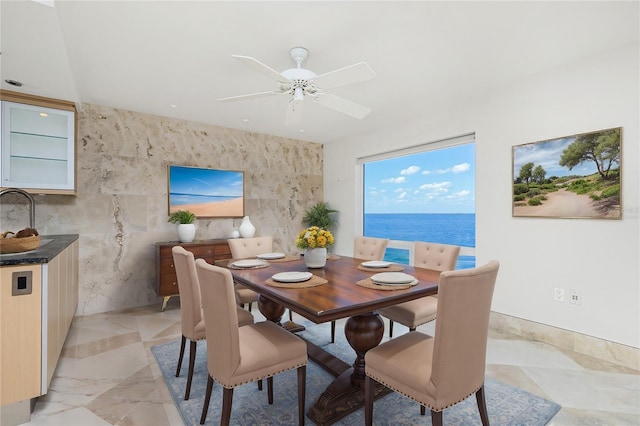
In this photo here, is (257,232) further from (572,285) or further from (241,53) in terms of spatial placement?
(572,285)

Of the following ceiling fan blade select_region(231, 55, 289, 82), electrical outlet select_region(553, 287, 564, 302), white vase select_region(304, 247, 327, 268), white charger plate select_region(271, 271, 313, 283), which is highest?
ceiling fan blade select_region(231, 55, 289, 82)

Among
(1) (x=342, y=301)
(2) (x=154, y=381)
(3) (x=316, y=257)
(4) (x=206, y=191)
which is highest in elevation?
(4) (x=206, y=191)

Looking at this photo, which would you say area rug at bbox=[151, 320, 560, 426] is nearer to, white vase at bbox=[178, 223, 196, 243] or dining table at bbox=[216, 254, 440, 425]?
dining table at bbox=[216, 254, 440, 425]

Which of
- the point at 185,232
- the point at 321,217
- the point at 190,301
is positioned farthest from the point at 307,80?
the point at 321,217

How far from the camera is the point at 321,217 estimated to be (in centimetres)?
547

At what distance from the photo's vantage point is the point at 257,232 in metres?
5.19

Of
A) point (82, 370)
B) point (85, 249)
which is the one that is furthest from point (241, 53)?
point (85, 249)

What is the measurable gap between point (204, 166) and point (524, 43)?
3984mm

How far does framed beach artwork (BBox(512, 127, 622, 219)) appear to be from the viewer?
2602mm

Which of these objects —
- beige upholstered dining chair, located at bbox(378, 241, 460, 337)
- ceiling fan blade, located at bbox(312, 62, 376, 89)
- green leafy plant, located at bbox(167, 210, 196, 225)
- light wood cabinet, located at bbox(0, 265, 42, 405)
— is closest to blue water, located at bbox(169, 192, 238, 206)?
green leafy plant, located at bbox(167, 210, 196, 225)

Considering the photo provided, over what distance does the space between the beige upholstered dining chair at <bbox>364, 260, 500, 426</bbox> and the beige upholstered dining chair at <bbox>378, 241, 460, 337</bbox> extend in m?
0.72

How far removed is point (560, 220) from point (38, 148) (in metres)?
5.13

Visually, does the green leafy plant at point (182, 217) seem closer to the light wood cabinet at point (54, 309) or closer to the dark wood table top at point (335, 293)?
the light wood cabinet at point (54, 309)

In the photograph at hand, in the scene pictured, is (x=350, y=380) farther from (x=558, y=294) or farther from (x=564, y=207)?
(x=564, y=207)
